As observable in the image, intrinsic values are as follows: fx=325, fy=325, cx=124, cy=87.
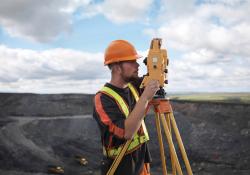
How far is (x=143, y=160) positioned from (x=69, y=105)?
17.8m

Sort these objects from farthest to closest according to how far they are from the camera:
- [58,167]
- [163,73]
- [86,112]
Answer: [86,112]
[58,167]
[163,73]

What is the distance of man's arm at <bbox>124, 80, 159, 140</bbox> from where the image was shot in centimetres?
233

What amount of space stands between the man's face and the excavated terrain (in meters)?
8.29

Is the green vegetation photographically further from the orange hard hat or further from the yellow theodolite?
the yellow theodolite

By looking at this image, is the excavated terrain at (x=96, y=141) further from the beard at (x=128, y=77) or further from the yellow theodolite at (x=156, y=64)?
the yellow theodolite at (x=156, y=64)

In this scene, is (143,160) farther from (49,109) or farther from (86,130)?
(49,109)

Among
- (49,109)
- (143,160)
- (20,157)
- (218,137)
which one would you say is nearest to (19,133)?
(20,157)

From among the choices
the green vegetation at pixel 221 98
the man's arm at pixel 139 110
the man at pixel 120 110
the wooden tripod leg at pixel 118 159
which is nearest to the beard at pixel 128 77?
the man at pixel 120 110

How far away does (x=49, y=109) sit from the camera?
19609mm

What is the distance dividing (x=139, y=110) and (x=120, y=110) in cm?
27

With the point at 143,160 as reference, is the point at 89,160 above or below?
below

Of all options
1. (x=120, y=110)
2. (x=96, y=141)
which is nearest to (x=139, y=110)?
(x=120, y=110)

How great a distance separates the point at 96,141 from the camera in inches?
564

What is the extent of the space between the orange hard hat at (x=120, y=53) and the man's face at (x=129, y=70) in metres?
0.04
